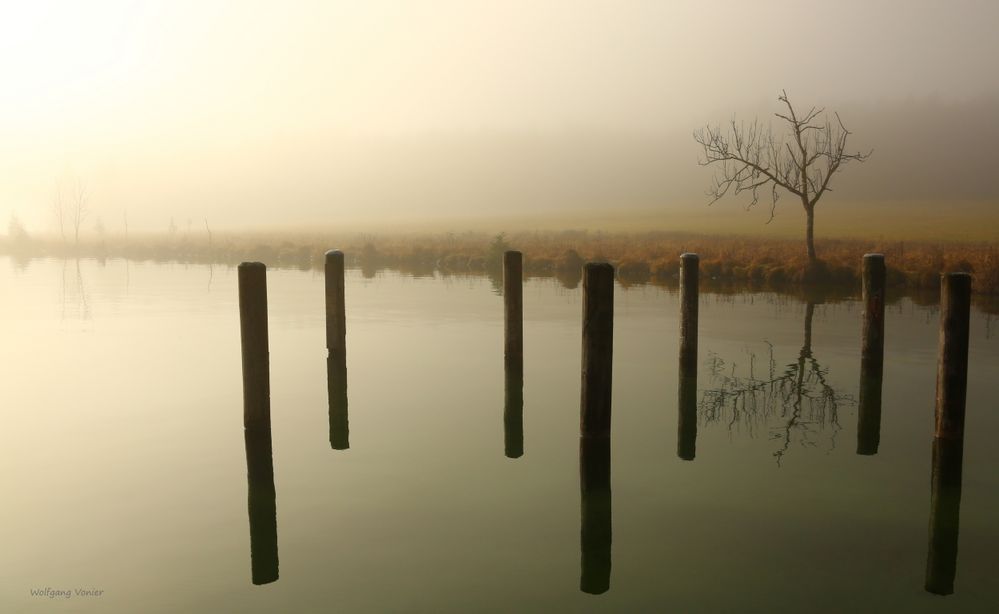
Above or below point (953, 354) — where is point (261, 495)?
below

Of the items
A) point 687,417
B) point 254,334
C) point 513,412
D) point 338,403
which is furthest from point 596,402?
point 338,403

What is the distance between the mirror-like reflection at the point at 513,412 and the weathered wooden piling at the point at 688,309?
2.50m

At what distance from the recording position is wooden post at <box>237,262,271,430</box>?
8484 mm

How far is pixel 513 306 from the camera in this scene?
1256 cm

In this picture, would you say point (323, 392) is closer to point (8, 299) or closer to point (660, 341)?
point (660, 341)

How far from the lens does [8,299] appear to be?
→ 107 feet

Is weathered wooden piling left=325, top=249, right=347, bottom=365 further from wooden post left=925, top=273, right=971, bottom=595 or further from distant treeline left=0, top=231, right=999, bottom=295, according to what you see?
distant treeline left=0, top=231, right=999, bottom=295

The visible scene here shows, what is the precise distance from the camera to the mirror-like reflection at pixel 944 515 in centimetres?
703

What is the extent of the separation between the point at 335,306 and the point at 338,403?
1.67 m

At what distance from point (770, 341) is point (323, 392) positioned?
35.3 feet

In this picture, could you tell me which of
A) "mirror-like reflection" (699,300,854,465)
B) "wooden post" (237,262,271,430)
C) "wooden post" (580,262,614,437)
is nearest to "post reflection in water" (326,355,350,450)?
"wooden post" (237,262,271,430)

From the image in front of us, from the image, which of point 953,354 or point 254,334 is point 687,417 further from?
point 254,334

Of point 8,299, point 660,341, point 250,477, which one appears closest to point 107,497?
point 250,477

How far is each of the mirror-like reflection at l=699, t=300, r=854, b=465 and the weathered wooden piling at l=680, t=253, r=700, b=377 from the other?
82 cm
